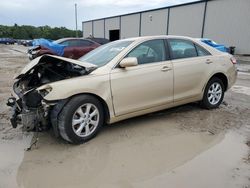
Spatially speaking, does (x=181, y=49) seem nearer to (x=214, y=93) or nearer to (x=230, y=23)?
(x=214, y=93)

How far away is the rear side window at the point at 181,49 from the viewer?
4680mm

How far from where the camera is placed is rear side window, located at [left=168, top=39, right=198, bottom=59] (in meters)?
4.68

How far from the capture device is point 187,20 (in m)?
24.6

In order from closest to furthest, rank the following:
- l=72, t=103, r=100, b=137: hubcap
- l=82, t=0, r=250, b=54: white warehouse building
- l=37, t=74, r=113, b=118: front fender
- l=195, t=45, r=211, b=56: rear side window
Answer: l=37, t=74, r=113, b=118: front fender
l=72, t=103, r=100, b=137: hubcap
l=195, t=45, r=211, b=56: rear side window
l=82, t=0, r=250, b=54: white warehouse building

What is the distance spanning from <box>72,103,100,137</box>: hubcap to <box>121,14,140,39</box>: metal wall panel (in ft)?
96.5

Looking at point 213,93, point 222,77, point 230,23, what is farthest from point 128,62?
point 230,23

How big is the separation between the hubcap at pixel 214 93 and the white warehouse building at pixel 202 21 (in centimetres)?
1610

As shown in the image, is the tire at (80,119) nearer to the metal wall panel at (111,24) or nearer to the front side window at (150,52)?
the front side window at (150,52)

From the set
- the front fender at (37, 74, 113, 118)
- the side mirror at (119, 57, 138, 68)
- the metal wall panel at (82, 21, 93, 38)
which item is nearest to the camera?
the front fender at (37, 74, 113, 118)

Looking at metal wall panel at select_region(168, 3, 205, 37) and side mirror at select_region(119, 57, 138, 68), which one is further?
metal wall panel at select_region(168, 3, 205, 37)

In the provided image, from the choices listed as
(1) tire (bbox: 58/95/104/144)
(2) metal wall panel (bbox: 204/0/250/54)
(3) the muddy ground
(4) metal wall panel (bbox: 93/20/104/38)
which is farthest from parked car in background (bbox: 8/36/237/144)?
(4) metal wall panel (bbox: 93/20/104/38)

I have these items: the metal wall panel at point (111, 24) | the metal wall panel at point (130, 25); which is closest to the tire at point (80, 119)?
the metal wall panel at point (130, 25)

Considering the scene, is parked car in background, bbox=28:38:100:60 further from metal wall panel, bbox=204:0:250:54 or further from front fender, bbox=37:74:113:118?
metal wall panel, bbox=204:0:250:54

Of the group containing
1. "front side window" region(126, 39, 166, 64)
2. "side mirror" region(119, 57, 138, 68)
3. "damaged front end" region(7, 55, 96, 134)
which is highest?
"front side window" region(126, 39, 166, 64)
